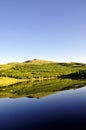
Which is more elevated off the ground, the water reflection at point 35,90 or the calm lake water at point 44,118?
the water reflection at point 35,90

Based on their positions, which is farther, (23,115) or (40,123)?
(23,115)

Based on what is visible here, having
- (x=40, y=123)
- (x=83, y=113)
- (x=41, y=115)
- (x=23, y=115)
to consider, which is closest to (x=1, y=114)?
(x=23, y=115)

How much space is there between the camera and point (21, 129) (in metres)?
54.2

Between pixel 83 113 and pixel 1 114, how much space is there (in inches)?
988

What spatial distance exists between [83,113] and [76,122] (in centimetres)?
962

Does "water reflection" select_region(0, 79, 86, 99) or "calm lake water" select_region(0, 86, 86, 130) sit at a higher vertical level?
"water reflection" select_region(0, 79, 86, 99)

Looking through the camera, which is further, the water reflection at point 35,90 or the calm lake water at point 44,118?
the water reflection at point 35,90

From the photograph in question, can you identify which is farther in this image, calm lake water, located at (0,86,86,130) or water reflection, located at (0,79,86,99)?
water reflection, located at (0,79,86,99)

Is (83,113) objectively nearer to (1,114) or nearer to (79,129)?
(79,129)

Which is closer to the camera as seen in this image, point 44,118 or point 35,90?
point 44,118

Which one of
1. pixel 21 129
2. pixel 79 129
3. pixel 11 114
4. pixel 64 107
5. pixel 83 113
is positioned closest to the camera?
pixel 79 129

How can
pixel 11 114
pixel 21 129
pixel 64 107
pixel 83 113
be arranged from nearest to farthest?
pixel 21 129 < pixel 83 113 < pixel 11 114 < pixel 64 107

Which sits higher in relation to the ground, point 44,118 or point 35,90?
point 35,90

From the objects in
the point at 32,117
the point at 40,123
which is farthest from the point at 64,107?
the point at 40,123
